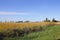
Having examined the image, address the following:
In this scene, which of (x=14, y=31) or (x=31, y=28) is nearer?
(x=14, y=31)

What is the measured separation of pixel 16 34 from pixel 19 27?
2452 millimetres

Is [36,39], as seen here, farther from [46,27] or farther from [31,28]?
[46,27]

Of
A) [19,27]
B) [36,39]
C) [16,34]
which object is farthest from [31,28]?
[36,39]

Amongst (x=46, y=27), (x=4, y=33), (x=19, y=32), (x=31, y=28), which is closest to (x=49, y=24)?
(x=46, y=27)

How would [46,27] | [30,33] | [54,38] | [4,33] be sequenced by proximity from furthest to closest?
1. [46,27]
2. [30,33]
3. [4,33]
4. [54,38]

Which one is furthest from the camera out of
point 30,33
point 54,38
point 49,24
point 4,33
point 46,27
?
point 49,24

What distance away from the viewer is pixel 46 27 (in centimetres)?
3180

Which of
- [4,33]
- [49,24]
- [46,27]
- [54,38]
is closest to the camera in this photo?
[54,38]

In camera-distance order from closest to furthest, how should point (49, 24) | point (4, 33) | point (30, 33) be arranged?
point (4, 33)
point (30, 33)
point (49, 24)

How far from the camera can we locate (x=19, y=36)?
87.8 ft

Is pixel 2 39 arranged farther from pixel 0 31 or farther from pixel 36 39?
→ pixel 36 39

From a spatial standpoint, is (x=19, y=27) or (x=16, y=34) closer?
(x=16, y=34)

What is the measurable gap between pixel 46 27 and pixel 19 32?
5.59 meters

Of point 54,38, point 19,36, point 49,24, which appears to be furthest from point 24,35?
point 49,24
